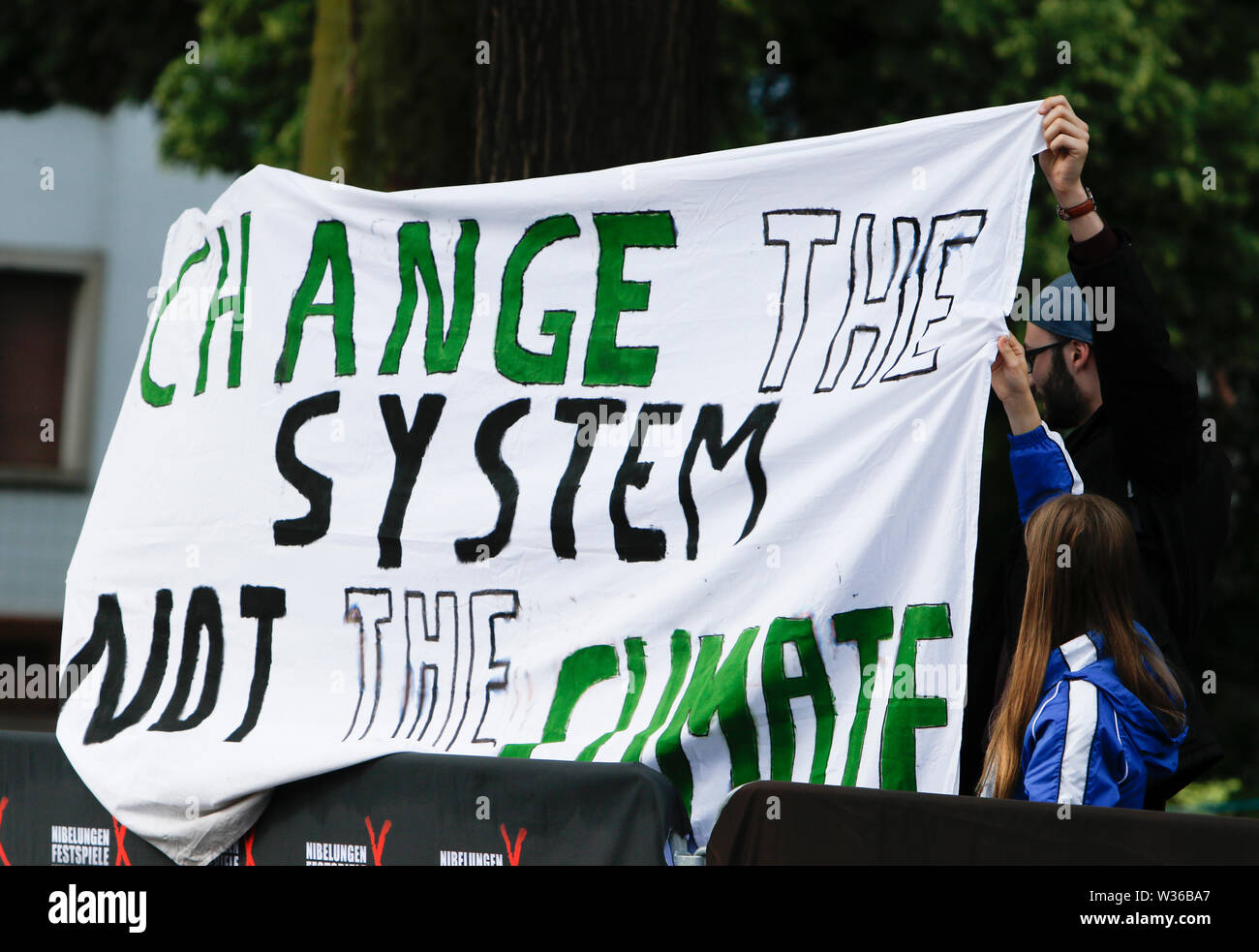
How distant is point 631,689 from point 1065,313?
4.34 feet

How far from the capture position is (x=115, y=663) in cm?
445

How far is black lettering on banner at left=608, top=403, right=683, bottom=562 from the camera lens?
3.79m

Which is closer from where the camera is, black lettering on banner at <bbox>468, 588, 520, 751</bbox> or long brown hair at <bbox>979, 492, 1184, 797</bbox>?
long brown hair at <bbox>979, 492, 1184, 797</bbox>

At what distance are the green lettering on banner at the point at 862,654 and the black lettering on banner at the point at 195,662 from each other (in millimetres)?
1705

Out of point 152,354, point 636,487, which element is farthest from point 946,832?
point 152,354

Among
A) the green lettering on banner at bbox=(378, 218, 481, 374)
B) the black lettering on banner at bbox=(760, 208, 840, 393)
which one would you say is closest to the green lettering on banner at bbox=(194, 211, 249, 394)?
the green lettering on banner at bbox=(378, 218, 481, 374)

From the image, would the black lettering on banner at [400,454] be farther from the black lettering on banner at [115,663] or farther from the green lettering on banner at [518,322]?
the black lettering on banner at [115,663]

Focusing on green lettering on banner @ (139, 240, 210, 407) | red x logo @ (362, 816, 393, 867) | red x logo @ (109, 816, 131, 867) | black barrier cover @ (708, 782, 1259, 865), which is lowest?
red x logo @ (109, 816, 131, 867)

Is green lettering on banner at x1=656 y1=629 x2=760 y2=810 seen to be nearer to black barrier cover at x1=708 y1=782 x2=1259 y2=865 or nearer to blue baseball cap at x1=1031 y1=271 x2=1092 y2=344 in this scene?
black barrier cover at x1=708 y1=782 x2=1259 y2=865

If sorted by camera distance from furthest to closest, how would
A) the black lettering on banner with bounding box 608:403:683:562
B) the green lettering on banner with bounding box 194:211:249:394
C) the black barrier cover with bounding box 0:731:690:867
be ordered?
1. the green lettering on banner with bounding box 194:211:249:394
2. the black lettering on banner with bounding box 608:403:683:562
3. the black barrier cover with bounding box 0:731:690:867

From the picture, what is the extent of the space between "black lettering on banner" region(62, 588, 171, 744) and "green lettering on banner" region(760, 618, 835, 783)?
1.75 metres

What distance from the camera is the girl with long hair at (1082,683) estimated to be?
9.91ft

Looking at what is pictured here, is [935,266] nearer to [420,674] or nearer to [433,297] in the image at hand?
[433,297]

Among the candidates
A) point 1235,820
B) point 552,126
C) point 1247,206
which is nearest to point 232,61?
point 552,126
